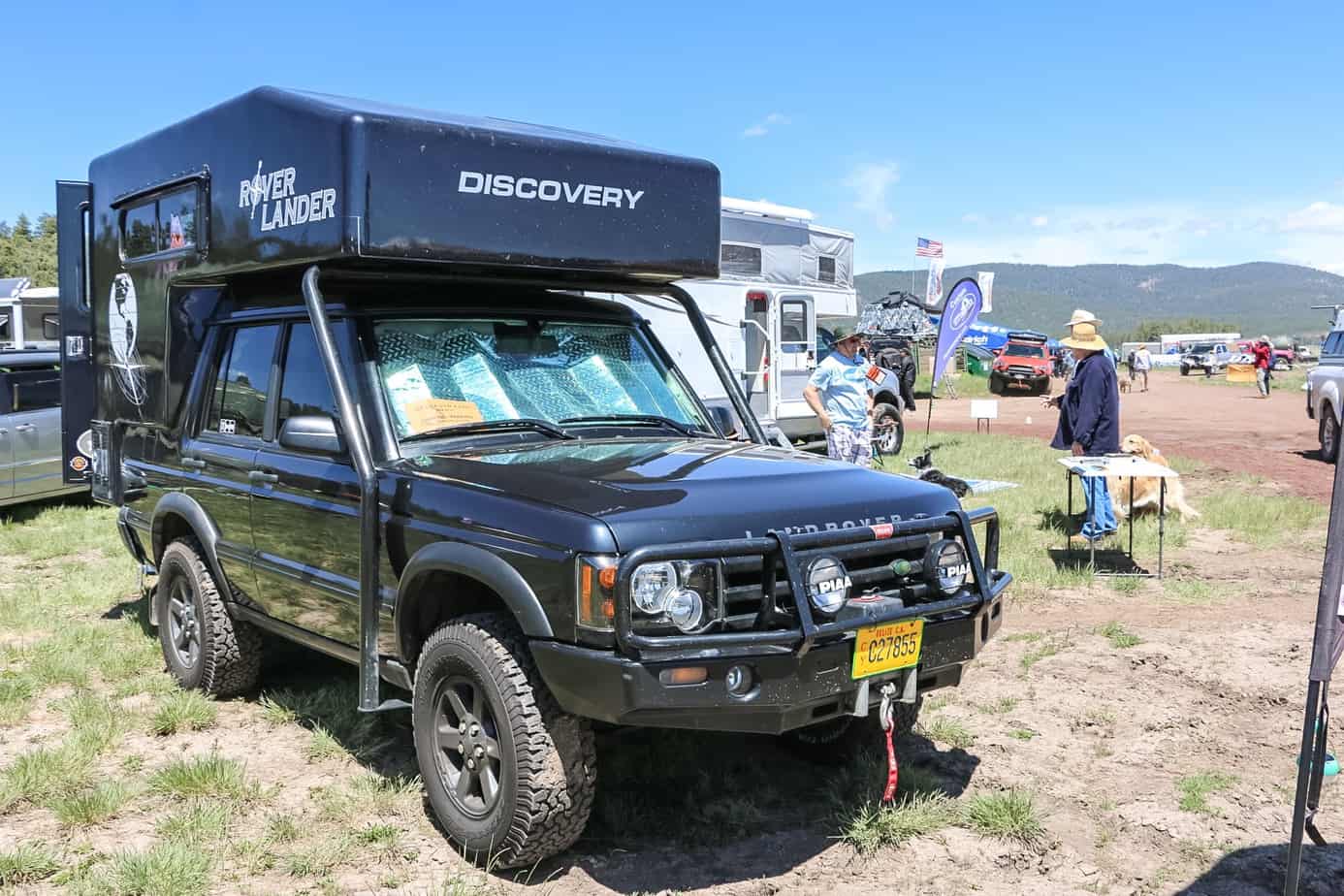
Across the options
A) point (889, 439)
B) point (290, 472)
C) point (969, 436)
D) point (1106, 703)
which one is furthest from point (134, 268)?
point (969, 436)

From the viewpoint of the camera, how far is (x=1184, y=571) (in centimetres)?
855

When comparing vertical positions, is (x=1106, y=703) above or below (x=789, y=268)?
below

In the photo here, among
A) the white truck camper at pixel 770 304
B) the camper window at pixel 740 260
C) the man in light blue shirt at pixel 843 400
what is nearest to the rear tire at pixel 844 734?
the man in light blue shirt at pixel 843 400

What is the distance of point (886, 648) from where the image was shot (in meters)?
3.62

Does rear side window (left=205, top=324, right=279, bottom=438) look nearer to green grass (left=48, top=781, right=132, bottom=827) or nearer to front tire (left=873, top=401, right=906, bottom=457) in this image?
green grass (left=48, top=781, right=132, bottom=827)

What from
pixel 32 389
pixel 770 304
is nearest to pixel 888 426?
pixel 770 304

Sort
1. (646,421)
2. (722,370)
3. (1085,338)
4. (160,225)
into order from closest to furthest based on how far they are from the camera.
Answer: (646,421)
(722,370)
(160,225)
(1085,338)

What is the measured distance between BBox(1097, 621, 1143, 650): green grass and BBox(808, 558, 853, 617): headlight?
3.54m

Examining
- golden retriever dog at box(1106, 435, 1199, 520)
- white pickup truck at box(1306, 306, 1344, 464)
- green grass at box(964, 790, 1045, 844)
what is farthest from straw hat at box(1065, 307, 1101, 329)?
white pickup truck at box(1306, 306, 1344, 464)

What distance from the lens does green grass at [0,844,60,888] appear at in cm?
375

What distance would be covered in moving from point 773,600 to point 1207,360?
204 ft

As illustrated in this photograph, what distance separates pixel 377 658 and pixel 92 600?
4.59 m

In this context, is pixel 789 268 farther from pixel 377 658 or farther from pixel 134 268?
pixel 377 658

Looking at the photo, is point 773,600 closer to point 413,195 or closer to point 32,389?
point 413,195
